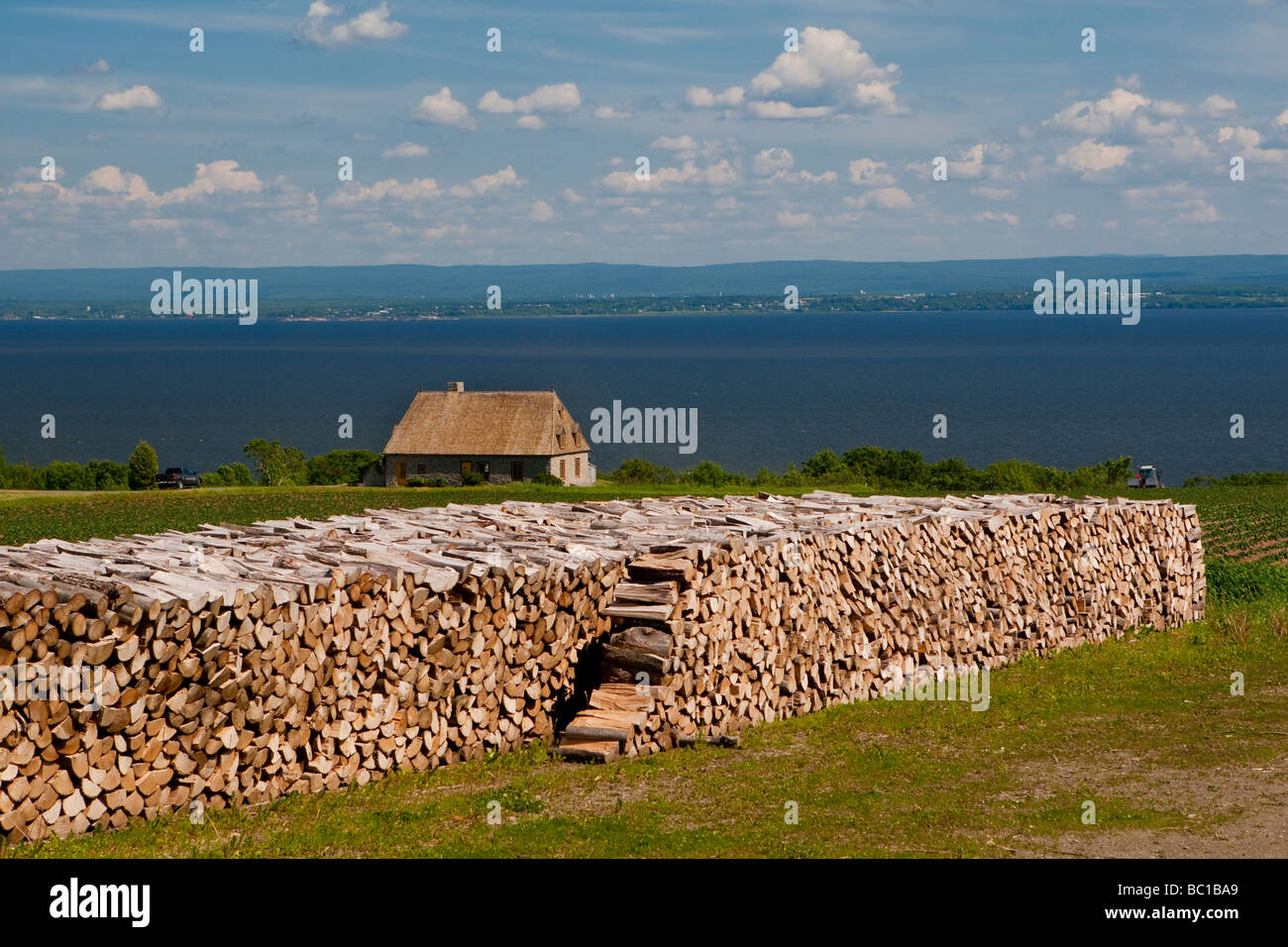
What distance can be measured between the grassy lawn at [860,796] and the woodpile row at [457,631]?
39cm

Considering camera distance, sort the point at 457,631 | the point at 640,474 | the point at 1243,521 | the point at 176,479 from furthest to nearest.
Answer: the point at 640,474
the point at 176,479
the point at 1243,521
the point at 457,631

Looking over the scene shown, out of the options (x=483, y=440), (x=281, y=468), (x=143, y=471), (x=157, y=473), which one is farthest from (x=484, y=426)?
(x=143, y=471)

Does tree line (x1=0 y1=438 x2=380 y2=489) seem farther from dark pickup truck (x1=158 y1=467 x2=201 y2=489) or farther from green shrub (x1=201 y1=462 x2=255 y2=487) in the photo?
dark pickup truck (x1=158 y1=467 x2=201 y2=489)

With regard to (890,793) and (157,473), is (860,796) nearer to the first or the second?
(890,793)

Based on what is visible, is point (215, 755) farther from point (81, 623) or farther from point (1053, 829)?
point (1053, 829)

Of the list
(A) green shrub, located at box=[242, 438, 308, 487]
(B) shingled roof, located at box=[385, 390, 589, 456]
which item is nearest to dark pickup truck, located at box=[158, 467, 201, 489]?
(A) green shrub, located at box=[242, 438, 308, 487]

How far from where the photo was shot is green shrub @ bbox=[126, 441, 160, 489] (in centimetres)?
6475

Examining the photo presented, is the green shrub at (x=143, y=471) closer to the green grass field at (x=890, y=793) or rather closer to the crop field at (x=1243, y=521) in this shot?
the crop field at (x=1243, y=521)

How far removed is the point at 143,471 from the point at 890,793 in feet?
199

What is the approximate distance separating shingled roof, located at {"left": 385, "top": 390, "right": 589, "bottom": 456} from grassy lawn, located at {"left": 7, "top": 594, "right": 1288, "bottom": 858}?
59.0 m

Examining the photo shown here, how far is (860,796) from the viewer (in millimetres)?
11484

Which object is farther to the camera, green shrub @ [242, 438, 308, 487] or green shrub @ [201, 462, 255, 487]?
green shrub @ [242, 438, 308, 487]

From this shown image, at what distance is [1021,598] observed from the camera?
19.1 metres
